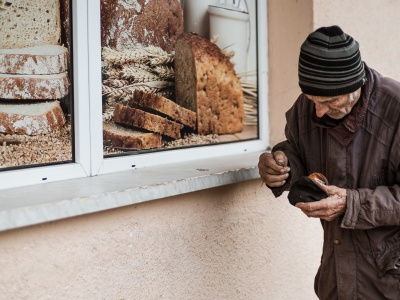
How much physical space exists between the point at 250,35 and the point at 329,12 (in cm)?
44

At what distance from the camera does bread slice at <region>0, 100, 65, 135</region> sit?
6.82 feet

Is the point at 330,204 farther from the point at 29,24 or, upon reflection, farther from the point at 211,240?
the point at 29,24

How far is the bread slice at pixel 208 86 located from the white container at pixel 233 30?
0.21 ft

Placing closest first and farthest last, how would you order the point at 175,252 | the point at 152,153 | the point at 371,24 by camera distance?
the point at 175,252
the point at 152,153
the point at 371,24

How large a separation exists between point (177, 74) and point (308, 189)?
953mm

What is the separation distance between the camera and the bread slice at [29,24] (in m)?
2.07

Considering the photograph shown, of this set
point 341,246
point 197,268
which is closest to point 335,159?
point 341,246

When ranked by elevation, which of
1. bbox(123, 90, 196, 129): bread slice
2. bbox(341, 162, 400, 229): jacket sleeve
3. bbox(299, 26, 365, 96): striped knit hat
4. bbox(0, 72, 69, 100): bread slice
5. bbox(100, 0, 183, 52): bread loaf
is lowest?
bbox(341, 162, 400, 229): jacket sleeve

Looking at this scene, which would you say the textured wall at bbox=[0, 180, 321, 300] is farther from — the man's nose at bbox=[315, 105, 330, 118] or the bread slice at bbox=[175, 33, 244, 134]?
the man's nose at bbox=[315, 105, 330, 118]

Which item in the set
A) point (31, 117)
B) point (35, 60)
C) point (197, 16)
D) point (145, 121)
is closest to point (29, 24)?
point (35, 60)

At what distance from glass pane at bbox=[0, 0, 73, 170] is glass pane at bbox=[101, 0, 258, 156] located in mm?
200

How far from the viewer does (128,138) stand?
2.55 m

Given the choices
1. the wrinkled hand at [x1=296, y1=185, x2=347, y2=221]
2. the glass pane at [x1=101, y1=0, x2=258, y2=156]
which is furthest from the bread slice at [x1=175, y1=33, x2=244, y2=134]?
the wrinkled hand at [x1=296, y1=185, x2=347, y2=221]

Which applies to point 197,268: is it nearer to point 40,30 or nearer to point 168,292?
point 168,292
